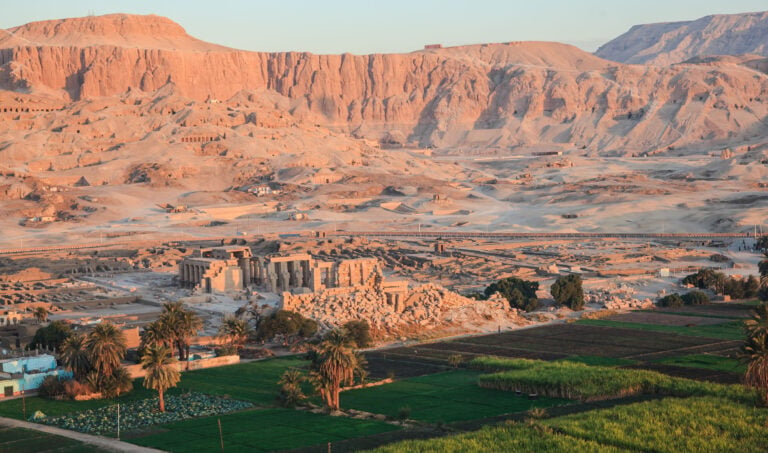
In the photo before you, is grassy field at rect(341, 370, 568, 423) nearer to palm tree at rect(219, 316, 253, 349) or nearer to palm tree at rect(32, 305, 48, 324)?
palm tree at rect(219, 316, 253, 349)

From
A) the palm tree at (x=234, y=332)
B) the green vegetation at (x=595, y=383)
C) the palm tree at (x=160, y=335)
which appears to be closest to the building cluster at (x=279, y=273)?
the palm tree at (x=234, y=332)

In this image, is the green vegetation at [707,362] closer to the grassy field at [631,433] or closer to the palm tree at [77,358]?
the grassy field at [631,433]

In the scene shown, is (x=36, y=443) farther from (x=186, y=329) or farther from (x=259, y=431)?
(x=186, y=329)

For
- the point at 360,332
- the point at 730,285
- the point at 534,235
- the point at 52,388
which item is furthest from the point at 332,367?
the point at 534,235

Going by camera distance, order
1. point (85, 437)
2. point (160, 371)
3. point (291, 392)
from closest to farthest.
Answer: point (85, 437) < point (160, 371) < point (291, 392)

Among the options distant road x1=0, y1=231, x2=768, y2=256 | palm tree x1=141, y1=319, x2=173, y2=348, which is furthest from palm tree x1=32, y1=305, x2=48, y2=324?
distant road x1=0, y1=231, x2=768, y2=256

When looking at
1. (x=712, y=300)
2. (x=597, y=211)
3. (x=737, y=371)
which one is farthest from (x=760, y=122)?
(x=737, y=371)

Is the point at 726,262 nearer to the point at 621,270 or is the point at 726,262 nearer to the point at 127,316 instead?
the point at 621,270
